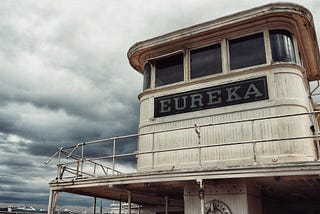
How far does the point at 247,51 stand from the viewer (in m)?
8.70

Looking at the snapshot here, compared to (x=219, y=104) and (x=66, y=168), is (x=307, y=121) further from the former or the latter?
(x=66, y=168)

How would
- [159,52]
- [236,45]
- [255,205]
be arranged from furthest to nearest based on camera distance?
[159,52] → [236,45] → [255,205]

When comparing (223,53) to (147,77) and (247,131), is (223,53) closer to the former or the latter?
(247,131)

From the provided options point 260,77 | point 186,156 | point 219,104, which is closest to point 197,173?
point 186,156

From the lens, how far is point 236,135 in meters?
8.01

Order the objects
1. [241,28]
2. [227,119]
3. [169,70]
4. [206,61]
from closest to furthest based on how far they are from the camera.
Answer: [227,119] < [241,28] < [206,61] < [169,70]

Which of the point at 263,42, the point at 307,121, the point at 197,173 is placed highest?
the point at 263,42

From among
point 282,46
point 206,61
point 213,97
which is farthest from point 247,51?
point 213,97

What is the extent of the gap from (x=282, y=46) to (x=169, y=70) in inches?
130

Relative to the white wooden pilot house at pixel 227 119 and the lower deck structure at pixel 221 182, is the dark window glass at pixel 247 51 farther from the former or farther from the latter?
the lower deck structure at pixel 221 182

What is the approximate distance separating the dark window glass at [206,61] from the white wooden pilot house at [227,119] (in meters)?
0.03

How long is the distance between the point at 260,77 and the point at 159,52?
11.1ft

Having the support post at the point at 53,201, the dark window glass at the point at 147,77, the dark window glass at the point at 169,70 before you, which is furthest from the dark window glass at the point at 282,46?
the support post at the point at 53,201

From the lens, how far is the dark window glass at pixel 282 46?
8273 mm
